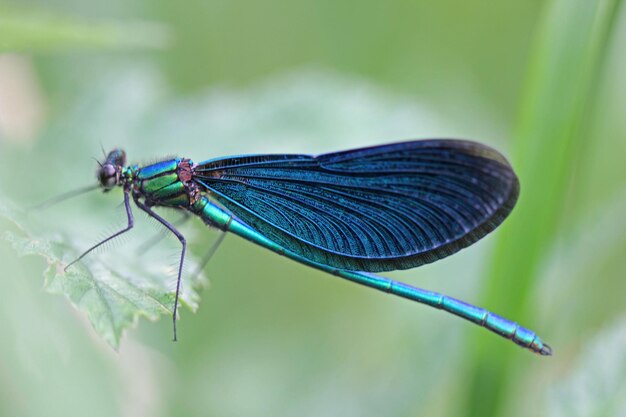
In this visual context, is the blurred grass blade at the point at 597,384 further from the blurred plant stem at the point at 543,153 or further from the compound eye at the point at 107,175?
the compound eye at the point at 107,175

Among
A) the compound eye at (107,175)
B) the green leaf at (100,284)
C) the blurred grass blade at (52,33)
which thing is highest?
the blurred grass blade at (52,33)

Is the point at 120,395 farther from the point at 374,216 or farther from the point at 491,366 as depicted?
the point at 491,366

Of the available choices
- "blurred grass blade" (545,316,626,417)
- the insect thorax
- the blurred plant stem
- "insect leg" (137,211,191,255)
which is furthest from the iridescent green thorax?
"blurred grass blade" (545,316,626,417)

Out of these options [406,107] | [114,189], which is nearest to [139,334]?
[114,189]

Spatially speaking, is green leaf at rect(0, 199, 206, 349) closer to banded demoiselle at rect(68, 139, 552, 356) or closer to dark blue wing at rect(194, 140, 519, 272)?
banded demoiselle at rect(68, 139, 552, 356)

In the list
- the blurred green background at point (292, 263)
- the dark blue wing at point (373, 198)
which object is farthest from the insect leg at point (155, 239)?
the dark blue wing at point (373, 198)

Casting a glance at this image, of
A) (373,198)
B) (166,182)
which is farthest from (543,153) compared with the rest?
(166,182)
